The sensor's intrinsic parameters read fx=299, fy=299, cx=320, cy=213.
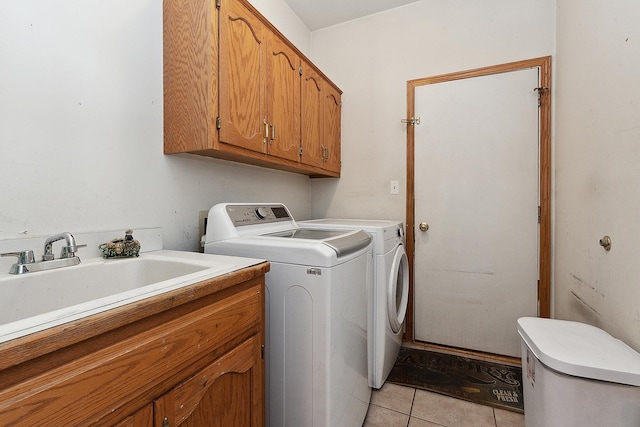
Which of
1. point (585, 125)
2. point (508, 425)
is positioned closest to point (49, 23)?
point (585, 125)

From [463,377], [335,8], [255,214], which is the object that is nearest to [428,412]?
[463,377]

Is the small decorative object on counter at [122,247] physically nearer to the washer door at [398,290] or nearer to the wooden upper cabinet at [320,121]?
the wooden upper cabinet at [320,121]

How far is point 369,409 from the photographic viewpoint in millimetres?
1666

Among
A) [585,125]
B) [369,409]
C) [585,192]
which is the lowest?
[369,409]

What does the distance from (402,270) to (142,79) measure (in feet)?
6.32

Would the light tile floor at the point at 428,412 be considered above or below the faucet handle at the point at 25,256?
below

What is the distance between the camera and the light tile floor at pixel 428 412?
1549 mm

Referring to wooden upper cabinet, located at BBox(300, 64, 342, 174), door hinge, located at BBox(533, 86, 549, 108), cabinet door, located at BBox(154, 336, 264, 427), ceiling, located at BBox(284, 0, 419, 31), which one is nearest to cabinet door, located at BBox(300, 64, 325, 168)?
wooden upper cabinet, located at BBox(300, 64, 342, 174)

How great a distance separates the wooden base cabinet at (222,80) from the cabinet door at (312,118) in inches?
11.1

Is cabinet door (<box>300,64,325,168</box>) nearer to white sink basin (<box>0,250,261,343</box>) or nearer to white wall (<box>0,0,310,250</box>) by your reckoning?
white wall (<box>0,0,310,250</box>)

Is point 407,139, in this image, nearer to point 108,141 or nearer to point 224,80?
point 224,80

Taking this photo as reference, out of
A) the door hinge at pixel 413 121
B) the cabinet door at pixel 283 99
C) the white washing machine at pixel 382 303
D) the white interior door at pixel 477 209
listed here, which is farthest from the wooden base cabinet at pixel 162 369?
the door hinge at pixel 413 121

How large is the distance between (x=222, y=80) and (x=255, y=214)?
683 mm

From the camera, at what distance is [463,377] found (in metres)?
1.93
